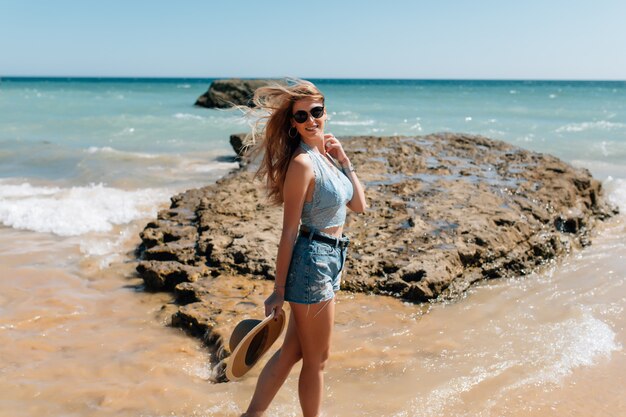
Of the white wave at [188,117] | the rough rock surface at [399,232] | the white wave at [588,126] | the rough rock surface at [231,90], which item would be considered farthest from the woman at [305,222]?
the rough rock surface at [231,90]

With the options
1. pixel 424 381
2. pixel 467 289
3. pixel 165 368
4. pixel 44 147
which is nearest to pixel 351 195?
pixel 424 381

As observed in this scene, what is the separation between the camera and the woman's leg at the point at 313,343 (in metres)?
2.82

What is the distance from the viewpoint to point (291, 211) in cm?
272

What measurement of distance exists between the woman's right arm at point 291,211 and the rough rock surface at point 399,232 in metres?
1.30

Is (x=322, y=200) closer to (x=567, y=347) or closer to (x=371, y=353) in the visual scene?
(x=371, y=353)

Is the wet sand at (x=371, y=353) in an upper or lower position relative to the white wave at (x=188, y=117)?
lower

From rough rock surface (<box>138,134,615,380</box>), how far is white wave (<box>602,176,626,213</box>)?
2.32ft

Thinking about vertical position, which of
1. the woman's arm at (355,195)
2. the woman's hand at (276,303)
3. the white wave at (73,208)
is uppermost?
the woman's arm at (355,195)

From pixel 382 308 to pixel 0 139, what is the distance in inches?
675

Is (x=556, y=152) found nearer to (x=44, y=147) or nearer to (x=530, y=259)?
(x=530, y=259)

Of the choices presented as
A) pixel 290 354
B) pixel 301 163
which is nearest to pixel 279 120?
pixel 301 163

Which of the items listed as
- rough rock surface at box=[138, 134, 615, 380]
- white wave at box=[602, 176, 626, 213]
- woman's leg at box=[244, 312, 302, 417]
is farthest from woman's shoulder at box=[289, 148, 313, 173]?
white wave at box=[602, 176, 626, 213]

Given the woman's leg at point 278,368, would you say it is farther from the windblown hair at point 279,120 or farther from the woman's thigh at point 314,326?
the windblown hair at point 279,120

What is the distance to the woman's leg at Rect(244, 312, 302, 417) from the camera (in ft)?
9.93
